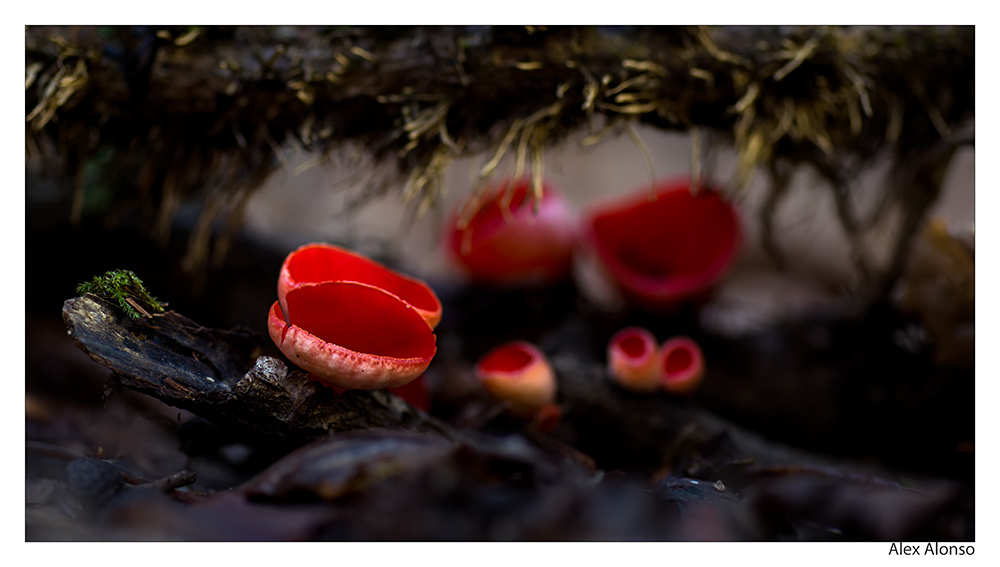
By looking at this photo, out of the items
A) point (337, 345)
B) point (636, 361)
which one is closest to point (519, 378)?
point (636, 361)

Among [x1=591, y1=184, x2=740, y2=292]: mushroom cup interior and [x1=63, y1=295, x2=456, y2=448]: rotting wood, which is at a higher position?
[x1=591, y1=184, x2=740, y2=292]: mushroom cup interior

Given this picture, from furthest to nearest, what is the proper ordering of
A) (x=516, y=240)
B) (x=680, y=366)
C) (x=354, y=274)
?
(x=516, y=240)
(x=680, y=366)
(x=354, y=274)

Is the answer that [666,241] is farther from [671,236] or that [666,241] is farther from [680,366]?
[680,366]

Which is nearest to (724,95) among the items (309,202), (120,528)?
(120,528)

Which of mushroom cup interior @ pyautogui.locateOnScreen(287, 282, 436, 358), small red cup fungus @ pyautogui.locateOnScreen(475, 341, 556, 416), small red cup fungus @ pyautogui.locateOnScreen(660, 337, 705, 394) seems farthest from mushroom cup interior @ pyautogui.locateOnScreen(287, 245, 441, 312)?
small red cup fungus @ pyautogui.locateOnScreen(660, 337, 705, 394)

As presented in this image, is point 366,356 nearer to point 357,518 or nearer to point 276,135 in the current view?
point 357,518

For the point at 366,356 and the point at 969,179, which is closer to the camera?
the point at 366,356

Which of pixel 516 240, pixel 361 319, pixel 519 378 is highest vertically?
pixel 516 240

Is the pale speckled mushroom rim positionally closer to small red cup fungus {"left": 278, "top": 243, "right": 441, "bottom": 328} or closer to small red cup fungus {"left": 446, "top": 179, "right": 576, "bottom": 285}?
small red cup fungus {"left": 278, "top": 243, "right": 441, "bottom": 328}
